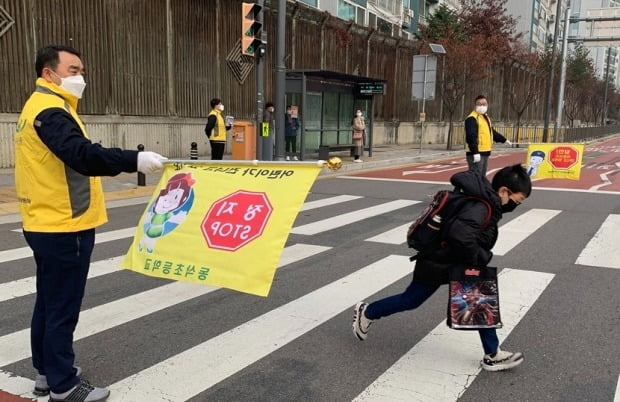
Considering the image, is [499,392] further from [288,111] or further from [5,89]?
[288,111]

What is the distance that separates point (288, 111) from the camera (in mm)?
18922

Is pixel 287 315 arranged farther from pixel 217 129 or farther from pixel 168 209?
pixel 217 129

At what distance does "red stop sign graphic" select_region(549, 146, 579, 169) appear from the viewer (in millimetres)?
10898

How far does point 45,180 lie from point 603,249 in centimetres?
691

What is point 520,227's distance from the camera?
868 cm

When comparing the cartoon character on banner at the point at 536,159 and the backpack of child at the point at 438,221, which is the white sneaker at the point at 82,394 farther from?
the cartoon character on banner at the point at 536,159

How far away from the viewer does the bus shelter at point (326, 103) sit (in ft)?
61.0

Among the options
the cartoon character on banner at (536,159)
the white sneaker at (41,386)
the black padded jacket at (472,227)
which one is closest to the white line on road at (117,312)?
the white sneaker at (41,386)

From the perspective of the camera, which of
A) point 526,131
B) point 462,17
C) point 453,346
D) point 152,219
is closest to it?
point 152,219

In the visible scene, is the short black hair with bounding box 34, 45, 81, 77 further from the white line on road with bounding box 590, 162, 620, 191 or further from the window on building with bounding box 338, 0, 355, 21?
the window on building with bounding box 338, 0, 355, 21

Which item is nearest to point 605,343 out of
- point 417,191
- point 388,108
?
point 417,191

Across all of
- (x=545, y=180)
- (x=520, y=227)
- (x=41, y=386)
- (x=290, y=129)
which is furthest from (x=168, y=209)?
(x=290, y=129)

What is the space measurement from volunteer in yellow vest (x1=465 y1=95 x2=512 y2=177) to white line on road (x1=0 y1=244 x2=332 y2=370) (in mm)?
6517

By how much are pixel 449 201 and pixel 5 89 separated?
13.2m
